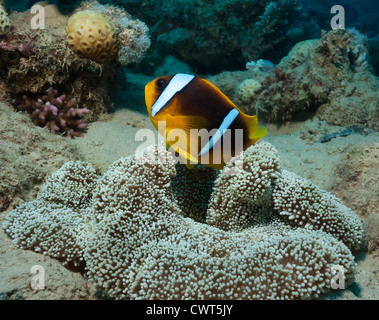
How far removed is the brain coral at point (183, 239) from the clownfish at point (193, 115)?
299 millimetres

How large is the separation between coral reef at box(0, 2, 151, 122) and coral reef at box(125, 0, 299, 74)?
384 centimetres

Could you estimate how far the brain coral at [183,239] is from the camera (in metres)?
1.57

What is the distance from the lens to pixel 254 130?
1.94 meters

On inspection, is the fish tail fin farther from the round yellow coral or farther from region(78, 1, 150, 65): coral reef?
region(78, 1, 150, 65): coral reef

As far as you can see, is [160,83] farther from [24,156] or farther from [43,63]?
[43,63]

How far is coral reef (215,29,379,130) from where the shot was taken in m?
4.74

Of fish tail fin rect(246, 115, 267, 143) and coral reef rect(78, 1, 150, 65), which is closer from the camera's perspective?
fish tail fin rect(246, 115, 267, 143)

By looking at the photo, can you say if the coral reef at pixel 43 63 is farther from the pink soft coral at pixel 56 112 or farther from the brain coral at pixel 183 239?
the brain coral at pixel 183 239

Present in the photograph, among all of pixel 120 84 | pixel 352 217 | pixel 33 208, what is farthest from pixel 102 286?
pixel 120 84

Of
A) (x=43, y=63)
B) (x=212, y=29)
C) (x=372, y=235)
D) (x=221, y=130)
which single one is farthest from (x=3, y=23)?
(x=212, y=29)

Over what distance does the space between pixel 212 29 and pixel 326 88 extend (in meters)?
3.69

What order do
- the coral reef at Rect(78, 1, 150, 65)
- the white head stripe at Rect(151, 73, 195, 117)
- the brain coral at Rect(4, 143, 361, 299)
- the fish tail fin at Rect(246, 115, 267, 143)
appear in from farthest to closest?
the coral reef at Rect(78, 1, 150, 65)
the fish tail fin at Rect(246, 115, 267, 143)
the white head stripe at Rect(151, 73, 195, 117)
the brain coral at Rect(4, 143, 361, 299)

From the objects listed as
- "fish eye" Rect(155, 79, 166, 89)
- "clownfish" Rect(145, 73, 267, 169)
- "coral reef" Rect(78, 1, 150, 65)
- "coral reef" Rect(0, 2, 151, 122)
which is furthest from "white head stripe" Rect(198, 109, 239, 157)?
"coral reef" Rect(78, 1, 150, 65)

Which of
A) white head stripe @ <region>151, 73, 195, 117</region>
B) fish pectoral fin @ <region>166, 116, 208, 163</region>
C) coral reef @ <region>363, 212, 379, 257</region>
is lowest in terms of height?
coral reef @ <region>363, 212, 379, 257</region>
